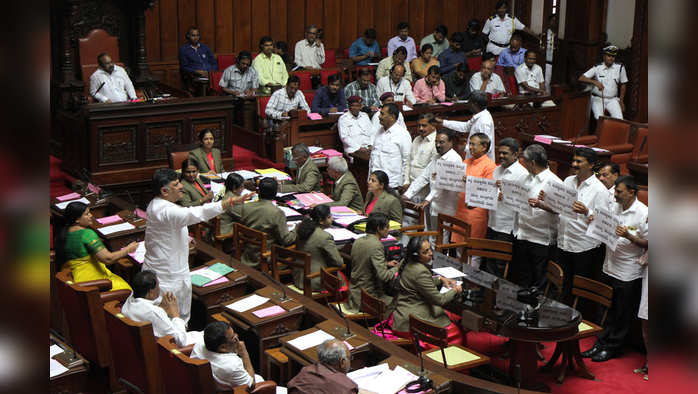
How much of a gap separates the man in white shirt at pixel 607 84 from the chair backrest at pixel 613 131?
2187mm

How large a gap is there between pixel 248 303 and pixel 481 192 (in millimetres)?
2562

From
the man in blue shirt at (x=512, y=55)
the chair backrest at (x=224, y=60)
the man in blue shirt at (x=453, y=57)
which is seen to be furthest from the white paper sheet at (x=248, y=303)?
the man in blue shirt at (x=512, y=55)

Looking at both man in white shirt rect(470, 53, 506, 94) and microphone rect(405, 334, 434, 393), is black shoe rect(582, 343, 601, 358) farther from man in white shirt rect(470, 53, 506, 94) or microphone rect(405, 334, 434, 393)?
man in white shirt rect(470, 53, 506, 94)

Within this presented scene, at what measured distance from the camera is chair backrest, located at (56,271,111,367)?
18.0 feet

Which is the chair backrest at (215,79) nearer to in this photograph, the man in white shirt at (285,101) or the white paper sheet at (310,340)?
the man in white shirt at (285,101)

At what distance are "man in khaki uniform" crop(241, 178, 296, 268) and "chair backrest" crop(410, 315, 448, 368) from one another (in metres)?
1.92

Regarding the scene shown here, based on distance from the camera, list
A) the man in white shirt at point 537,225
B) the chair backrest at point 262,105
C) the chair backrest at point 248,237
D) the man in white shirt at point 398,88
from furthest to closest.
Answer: the man in white shirt at point 398,88
the chair backrest at point 262,105
the man in white shirt at point 537,225
the chair backrest at point 248,237

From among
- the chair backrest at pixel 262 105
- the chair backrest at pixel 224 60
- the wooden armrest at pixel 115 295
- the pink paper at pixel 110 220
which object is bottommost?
the wooden armrest at pixel 115 295

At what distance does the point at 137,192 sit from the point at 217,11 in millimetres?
5667

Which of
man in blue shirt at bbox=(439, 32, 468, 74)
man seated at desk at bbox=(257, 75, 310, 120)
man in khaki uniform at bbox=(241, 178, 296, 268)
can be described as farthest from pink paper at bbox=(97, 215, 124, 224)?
man in blue shirt at bbox=(439, 32, 468, 74)

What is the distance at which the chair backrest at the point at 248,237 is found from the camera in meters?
6.66

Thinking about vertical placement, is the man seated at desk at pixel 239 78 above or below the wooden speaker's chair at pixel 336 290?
above

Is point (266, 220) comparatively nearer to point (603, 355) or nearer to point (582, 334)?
point (582, 334)
